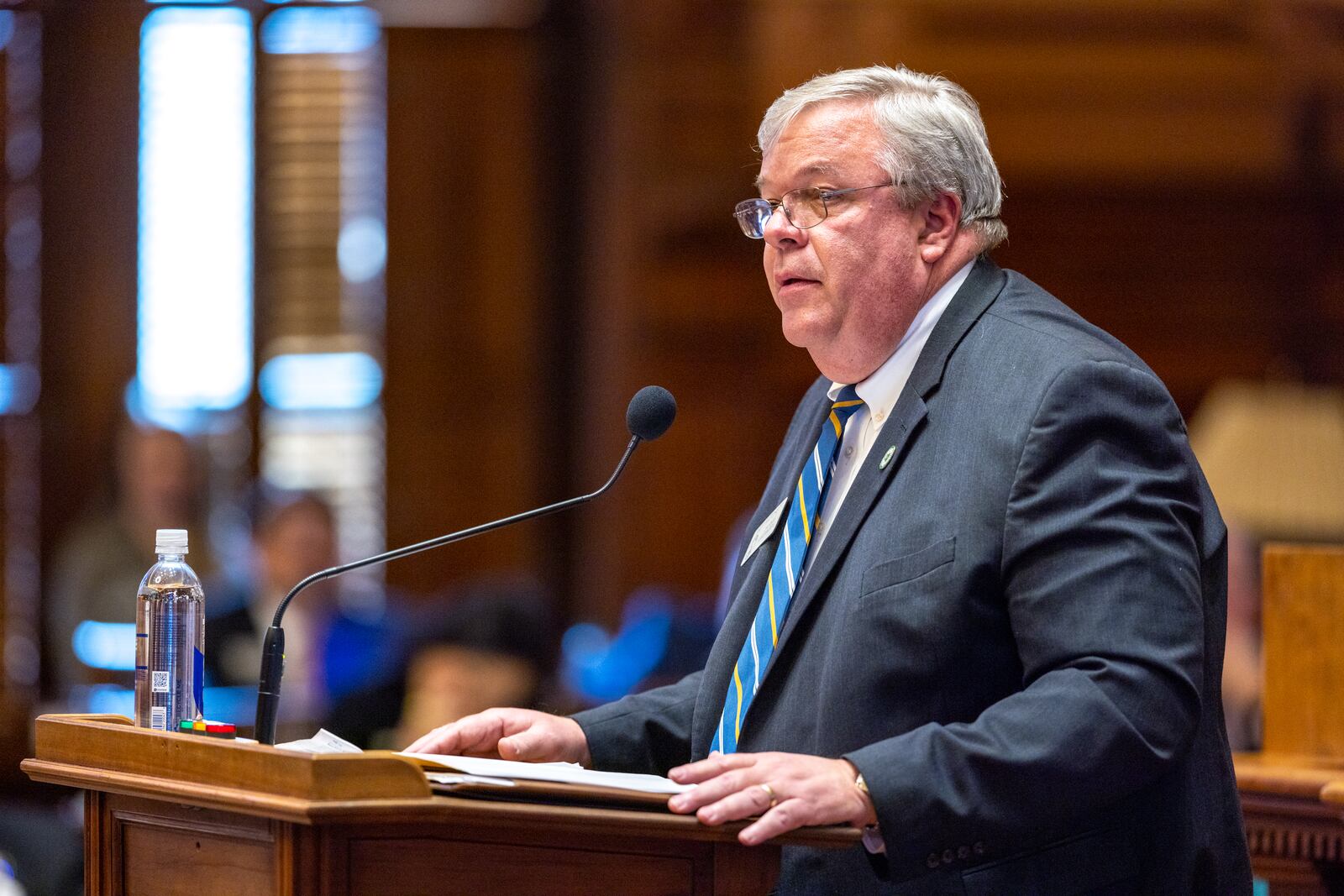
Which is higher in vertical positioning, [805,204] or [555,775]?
[805,204]

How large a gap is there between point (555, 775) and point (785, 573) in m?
0.63

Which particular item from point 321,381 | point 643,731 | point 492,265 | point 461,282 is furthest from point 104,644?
point 643,731

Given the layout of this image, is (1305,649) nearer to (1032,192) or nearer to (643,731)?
(643,731)

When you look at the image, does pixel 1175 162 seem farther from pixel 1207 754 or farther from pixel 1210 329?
pixel 1207 754

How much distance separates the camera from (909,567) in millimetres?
2084

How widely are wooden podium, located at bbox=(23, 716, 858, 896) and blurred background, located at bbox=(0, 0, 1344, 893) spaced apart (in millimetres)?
4038

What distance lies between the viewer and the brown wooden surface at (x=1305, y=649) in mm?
3115

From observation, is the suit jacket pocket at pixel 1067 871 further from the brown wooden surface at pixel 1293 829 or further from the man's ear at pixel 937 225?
the brown wooden surface at pixel 1293 829

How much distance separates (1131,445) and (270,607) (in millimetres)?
4369

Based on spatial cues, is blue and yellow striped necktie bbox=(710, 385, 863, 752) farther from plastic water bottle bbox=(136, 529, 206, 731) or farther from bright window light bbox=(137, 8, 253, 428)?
bright window light bbox=(137, 8, 253, 428)

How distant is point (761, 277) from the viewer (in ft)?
23.4

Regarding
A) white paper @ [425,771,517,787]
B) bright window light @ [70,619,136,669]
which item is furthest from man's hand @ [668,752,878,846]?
bright window light @ [70,619,136,669]

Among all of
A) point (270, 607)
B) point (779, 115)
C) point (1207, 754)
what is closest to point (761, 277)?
point (270, 607)

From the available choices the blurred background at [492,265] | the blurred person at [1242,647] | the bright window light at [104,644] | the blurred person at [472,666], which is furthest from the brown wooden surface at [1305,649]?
the bright window light at [104,644]
